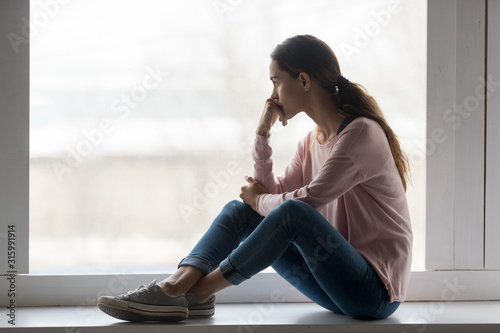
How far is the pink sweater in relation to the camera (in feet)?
5.34

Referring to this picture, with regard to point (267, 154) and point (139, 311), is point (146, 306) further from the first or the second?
point (267, 154)

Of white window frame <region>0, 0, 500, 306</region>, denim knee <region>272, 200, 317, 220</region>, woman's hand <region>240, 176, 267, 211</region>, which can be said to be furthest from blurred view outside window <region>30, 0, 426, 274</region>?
denim knee <region>272, 200, 317, 220</region>

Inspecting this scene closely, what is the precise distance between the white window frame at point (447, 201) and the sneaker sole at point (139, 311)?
353mm

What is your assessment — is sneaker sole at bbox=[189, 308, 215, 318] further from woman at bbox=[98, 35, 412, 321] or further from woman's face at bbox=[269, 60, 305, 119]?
woman's face at bbox=[269, 60, 305, 119]

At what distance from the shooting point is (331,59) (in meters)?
1.75

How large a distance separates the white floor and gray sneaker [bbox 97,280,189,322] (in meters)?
0.02

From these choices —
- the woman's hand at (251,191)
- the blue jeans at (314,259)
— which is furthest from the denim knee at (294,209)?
the woman's hand at (251,191)

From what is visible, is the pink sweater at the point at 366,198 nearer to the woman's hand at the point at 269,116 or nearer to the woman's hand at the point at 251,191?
the woman's hand at the point at 251,191

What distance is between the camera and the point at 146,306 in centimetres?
161

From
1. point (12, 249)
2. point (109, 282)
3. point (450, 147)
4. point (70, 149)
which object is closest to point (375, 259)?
point (450, 147)

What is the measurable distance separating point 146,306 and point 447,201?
1.10 m

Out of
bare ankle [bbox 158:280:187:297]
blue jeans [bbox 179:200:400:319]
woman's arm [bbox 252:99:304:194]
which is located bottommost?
bare ankle [bbox 158:280:187:297]

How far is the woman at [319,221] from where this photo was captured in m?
1.56

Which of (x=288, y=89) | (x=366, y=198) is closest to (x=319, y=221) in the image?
(x=366, y=198)
